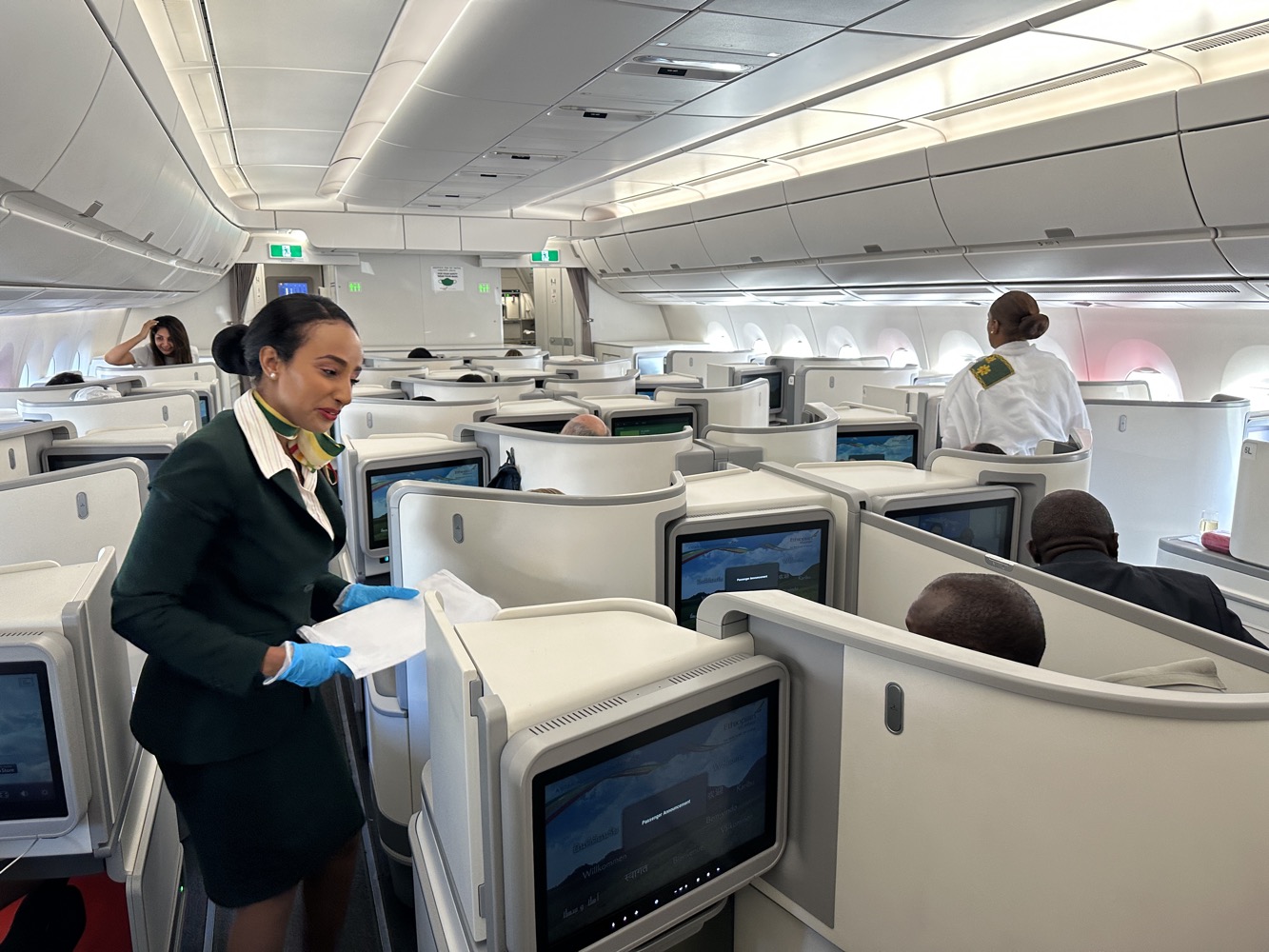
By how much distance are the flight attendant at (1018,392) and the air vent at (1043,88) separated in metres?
1.76

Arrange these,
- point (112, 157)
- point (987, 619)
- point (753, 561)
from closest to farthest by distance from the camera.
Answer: point (987, 619)
point (753, 561)
point (112, 157)

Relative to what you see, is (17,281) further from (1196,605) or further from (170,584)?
(1196,605)

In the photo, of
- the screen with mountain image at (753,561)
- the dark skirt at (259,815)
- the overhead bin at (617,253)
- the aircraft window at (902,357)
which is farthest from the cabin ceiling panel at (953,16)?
the overhead bin at (617,253)

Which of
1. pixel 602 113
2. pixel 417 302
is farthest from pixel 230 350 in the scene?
pixel 417 302

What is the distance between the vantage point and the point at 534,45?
3973 mm

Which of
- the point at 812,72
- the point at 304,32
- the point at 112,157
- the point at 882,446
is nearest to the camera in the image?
the point at 112,157

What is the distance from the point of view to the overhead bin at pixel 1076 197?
4.84 metres

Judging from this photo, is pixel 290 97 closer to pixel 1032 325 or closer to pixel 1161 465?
pixel 1032 325

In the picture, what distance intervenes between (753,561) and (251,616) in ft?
4.67

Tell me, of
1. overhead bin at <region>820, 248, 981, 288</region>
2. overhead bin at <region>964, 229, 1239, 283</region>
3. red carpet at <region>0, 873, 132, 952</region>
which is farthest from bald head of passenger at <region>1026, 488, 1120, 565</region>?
overhead bin at <region>820, 248, 981, 288</region>

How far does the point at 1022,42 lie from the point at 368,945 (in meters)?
5.27

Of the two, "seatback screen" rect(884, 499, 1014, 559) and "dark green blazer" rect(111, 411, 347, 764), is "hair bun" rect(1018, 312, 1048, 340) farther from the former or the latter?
"dark green blazer" rect(111, 411, 347, 764)

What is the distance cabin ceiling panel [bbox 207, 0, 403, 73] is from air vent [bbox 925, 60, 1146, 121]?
13.1 ft

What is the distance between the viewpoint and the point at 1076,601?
187 cm
